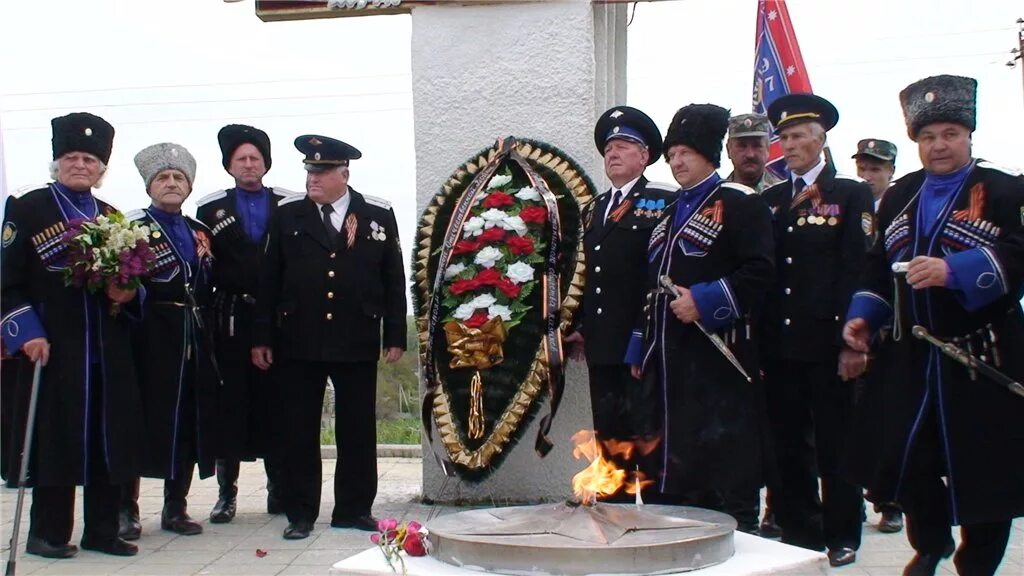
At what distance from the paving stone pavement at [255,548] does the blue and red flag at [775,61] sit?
293 centimetres

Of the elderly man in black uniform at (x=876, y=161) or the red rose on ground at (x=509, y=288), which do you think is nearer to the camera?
the red rose on ground at (x=509, y=288)

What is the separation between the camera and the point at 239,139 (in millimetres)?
7168

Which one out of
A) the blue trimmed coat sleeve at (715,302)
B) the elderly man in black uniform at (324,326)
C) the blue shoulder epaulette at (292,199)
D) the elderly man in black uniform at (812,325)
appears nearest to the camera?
the blue trimmed coat sleeve at (715,302)

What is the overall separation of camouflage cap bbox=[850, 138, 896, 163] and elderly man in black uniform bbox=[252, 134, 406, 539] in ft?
10.1

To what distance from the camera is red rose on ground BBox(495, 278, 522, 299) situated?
6820mm

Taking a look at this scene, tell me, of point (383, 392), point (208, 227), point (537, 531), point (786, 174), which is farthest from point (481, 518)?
point (383, 392)

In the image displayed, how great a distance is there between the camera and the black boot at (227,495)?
23.0 feet

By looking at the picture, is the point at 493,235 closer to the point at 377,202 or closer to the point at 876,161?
the point at 377,202

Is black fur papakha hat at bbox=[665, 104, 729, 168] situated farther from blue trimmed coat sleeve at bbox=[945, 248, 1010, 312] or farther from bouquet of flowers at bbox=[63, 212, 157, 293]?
bouquet of flowers at bbox=[63, 212, 157, 293]

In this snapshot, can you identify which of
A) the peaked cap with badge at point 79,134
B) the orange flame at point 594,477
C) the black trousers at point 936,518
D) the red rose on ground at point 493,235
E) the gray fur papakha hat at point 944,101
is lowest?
the black trousers at point 936,518

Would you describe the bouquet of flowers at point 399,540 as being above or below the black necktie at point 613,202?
below

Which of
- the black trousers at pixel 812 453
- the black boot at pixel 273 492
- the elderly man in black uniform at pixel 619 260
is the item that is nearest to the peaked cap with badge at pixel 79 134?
the black boot at pixel 273 492

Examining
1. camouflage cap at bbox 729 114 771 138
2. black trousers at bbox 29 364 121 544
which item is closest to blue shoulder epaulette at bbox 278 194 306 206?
black trousers at bbox 29 364 121 544

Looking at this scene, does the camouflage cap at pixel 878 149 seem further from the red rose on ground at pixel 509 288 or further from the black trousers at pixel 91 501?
the black trousers at pixel 91 501
